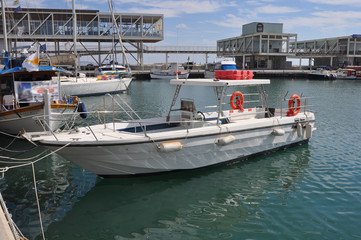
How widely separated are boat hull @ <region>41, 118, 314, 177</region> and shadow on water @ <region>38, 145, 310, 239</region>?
0.41 metres

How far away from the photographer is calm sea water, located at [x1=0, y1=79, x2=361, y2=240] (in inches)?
281

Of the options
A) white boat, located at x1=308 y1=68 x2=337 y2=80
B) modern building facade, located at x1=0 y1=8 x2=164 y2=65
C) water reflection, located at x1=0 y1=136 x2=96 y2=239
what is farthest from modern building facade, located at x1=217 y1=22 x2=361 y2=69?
water reflection, located at x1=0 y1=136 x2=96 y2=239

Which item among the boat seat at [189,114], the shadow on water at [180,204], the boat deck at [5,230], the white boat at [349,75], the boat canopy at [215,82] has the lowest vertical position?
the shadow on water at [180,204]

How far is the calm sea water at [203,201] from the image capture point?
23.4 ft

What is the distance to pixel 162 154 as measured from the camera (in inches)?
362

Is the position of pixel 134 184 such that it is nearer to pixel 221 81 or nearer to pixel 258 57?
pixel 221 81

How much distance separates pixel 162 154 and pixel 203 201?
5.86ft

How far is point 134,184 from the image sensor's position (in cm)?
934

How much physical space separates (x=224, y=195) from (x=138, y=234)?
295cm

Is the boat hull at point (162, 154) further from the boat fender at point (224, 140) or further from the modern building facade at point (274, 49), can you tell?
the modern building facade at point (274, 49)

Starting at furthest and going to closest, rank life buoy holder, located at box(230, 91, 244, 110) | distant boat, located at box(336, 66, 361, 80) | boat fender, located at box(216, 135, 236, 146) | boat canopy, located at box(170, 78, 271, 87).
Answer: distant boat, located at box(336, 66, 361, 80) → life buoy holder, located at box(230, 91, 244, 110) → boat canopy, located at box(170, 78, 271, 87) → boat fender, located at box(216, 135, 236, 146)

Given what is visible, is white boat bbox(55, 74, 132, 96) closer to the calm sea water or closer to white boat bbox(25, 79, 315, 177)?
the calm sea water

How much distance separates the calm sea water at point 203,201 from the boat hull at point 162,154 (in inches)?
17.2

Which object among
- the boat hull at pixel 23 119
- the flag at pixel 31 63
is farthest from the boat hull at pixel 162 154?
the flag at pixel 31 63
